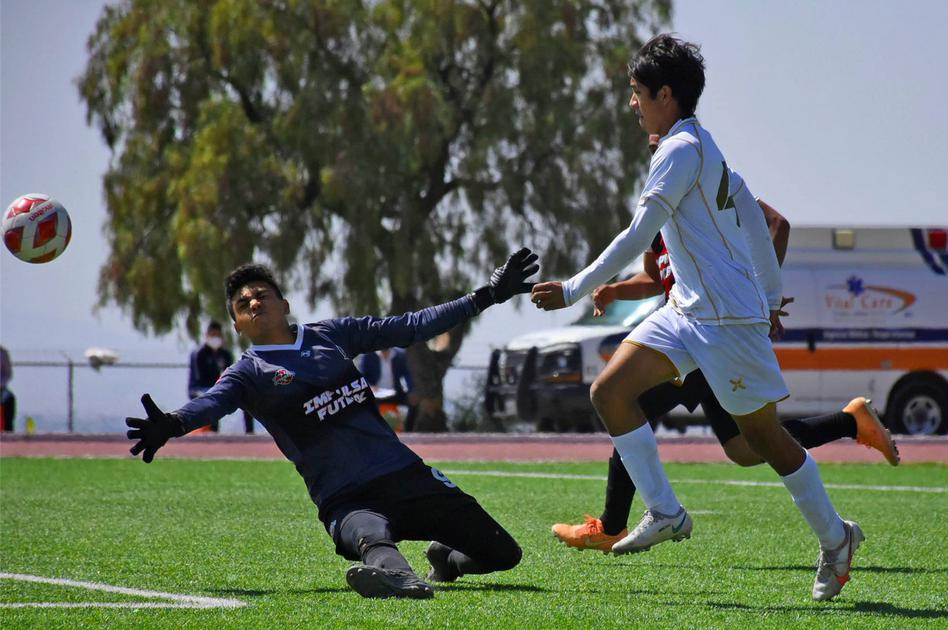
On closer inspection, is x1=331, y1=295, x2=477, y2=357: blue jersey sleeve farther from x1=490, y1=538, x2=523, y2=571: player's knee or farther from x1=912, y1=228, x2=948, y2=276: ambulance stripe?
x1=912, y1=228, x2=948, y2=276: ambulance stripe

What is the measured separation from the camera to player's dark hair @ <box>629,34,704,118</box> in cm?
578

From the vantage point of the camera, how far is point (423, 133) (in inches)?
1153

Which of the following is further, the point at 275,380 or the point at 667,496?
the point at 667,496

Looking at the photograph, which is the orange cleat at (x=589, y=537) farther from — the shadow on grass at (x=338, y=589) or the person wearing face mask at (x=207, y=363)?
the person wearing face mask at (x=207, y=363)

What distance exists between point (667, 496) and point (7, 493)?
22.7 feet

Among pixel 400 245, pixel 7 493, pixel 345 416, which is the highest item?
pixel 400 245

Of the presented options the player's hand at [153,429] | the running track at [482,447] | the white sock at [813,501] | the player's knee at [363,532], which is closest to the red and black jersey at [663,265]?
the white sock at [813,501]

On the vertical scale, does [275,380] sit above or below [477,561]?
above

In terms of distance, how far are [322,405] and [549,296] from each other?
97 centimetres

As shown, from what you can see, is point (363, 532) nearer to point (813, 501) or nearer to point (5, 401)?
point (813, 501)

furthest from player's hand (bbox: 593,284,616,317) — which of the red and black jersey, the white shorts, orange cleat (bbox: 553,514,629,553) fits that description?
orange cleat (bbox: 553,514,629,553)

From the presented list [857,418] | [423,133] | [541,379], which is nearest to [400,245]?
[423,133]

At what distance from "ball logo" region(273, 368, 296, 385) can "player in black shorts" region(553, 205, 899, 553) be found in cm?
150

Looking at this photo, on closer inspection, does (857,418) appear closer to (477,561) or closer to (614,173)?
(477,561)
